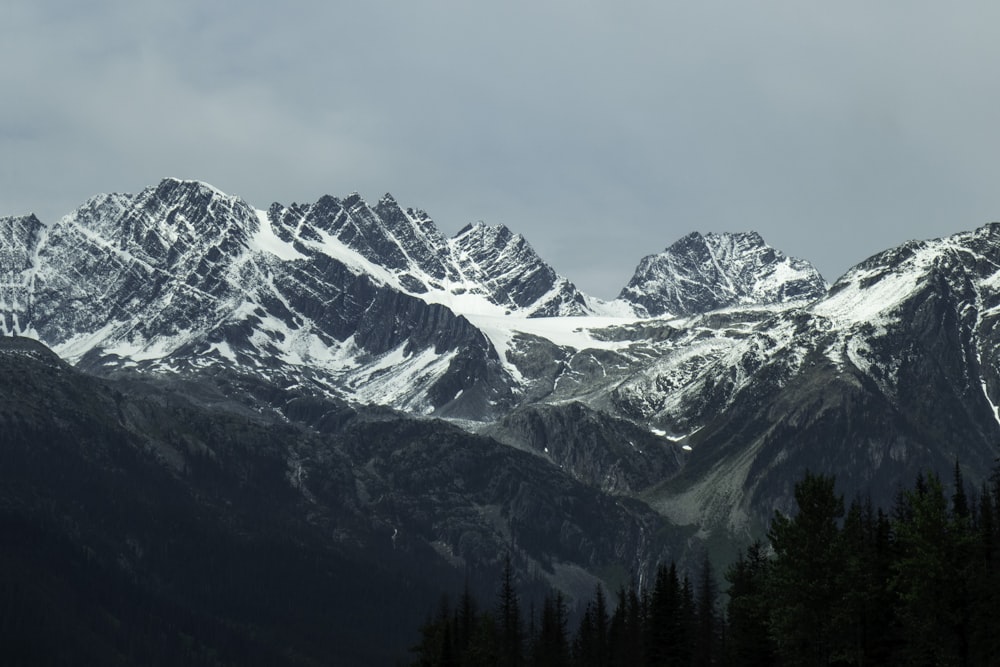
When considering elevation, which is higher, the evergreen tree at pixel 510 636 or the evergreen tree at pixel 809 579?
the evergreen tree at pixel 510 636

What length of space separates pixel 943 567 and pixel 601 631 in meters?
83.4

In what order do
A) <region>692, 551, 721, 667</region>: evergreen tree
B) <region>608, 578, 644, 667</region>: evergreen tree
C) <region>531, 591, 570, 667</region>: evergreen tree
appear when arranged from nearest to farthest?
<region>692, 551, 721, 667</region>: evergreen tree
<region>608, 578, 644, 667</region>: evergreen tree
<region>531, 591, 570, 667</region>: evergreen tree

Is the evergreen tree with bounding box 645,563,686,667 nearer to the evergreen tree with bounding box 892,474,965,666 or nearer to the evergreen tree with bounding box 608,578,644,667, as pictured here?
the evergreen tree with bounding box 608,578,644,667

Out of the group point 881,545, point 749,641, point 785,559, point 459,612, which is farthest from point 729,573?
point 459,612

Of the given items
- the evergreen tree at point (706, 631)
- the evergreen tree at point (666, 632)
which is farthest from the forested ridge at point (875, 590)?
the evergreen tree at point (706, 631)

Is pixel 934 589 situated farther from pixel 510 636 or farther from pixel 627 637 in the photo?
pixel 510 636

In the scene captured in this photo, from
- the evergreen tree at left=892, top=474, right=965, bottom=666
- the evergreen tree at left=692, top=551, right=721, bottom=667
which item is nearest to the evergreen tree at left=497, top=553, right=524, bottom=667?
the evergreen tree at left=692, top=551, right=721, bottom=667

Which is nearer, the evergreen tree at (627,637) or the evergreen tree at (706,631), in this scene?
the evergreen tree at (706,631)

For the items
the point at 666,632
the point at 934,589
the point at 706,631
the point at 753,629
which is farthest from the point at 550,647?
the point at 934,589

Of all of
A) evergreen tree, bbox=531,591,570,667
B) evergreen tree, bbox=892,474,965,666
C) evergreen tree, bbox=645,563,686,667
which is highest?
evergreen tree, bbox=531,591,570,667

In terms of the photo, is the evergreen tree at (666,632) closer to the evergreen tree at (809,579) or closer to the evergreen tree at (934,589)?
the evergreen tree at (809,579)

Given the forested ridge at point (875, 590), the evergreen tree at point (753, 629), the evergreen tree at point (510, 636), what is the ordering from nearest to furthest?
1. the forested ridge at point (875, 590)
2. the evergreen tree at point (753, 629)
3. the evergreen tree at point (510, 636)

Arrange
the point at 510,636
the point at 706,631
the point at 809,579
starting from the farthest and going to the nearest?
the point at 510,636, the point at 706,631, the point at 809,579

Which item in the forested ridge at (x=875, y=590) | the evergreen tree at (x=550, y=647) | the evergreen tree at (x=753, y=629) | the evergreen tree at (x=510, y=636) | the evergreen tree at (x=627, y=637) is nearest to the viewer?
the forested ridge at (x=875, y=590)
